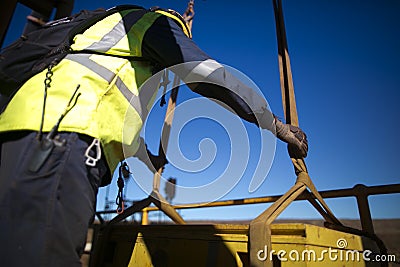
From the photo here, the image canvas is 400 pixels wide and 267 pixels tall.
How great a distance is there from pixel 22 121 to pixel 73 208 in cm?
37

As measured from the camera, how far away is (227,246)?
5.04 ft

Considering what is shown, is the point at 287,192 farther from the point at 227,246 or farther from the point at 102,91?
the point at 102,91

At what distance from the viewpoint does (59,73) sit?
3.78ft

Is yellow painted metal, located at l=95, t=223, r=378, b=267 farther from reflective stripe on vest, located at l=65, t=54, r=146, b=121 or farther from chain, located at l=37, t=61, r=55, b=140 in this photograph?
chain, located at l=37, t=61, r=55, b=140

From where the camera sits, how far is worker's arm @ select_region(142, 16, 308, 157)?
1.27 metres

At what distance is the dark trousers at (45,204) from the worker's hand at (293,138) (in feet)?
3.39

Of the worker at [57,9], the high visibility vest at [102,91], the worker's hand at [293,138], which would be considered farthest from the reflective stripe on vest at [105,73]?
the worker at [57,9]

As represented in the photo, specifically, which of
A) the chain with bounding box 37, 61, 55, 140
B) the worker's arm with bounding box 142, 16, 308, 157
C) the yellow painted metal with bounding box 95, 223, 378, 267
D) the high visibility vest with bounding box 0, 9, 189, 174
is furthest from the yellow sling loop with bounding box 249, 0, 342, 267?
the chain with bounding box 37, 61, 55, 140

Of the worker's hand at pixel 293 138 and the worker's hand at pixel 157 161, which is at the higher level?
the worker's hand at pixel 293 138

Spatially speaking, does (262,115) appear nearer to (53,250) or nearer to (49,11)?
(53,250)

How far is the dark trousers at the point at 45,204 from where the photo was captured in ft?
3.07

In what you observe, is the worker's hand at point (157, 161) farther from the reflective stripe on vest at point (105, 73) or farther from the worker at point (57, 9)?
the worker at point (57, 9)

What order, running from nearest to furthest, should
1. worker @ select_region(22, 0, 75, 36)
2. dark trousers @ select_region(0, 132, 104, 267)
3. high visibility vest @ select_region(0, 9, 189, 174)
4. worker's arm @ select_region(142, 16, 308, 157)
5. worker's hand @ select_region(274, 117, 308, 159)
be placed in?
dark trousers @ select_region(0, 132, 104, 267)
high visibility vest @ select_region(0, 9, 189, 174)
worker's arm @ select_region(142, 16, 308, 157)
worker's hand @ select_region(274, 117, 308, 159)
worker @ select_region(22, 0, 75, 36)

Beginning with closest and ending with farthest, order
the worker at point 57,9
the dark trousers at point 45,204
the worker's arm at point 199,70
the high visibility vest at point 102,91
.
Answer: the dark trousers at point 45,204, the high visibility vest at point 102,91, the worker's arm at point 199,70, the worker at point 57,9
